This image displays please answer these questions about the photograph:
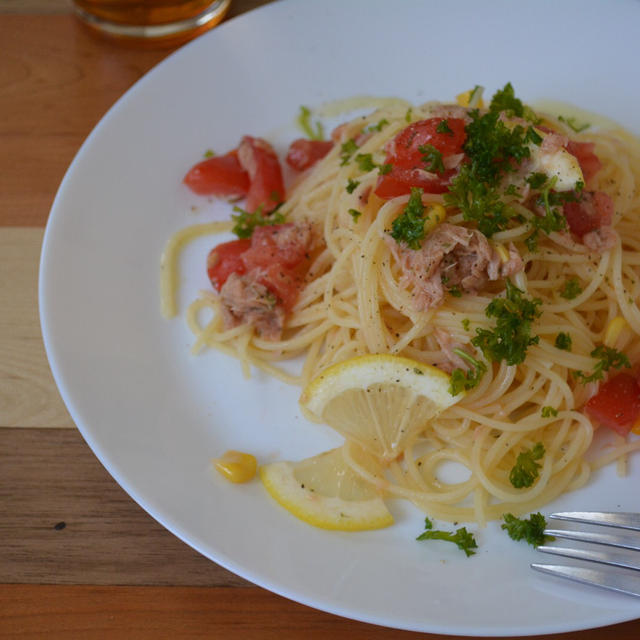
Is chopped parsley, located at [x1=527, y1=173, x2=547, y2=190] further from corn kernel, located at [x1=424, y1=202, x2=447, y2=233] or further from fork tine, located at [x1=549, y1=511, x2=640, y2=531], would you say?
fork tine, located at [x1=549, y1=511, x2=640, y2=531]

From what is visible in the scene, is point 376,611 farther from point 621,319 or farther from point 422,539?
point 621,319

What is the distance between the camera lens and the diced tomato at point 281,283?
3.96m

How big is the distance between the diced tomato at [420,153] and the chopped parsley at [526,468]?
1.27 metres

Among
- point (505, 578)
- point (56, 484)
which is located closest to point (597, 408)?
point (505, 578)

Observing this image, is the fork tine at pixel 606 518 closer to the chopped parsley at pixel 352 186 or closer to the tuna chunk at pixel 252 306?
A: the tuna chunk at pixel 252 306

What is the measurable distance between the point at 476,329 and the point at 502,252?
0.38 m

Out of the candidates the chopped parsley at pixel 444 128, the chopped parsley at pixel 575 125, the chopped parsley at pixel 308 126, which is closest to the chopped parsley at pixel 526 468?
the chopped parsley at pixel 444 128

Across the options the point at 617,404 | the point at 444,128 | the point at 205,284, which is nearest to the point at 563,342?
the point at 617,404

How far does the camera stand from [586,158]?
3770 mm

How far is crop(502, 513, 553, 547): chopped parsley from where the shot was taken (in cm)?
298

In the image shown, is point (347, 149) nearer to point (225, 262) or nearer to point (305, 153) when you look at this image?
point (305, 153)

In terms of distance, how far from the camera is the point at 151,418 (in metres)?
3.46

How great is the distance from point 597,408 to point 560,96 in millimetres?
2064

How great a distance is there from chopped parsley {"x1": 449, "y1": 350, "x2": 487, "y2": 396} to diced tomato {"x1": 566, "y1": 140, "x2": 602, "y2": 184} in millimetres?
1117
